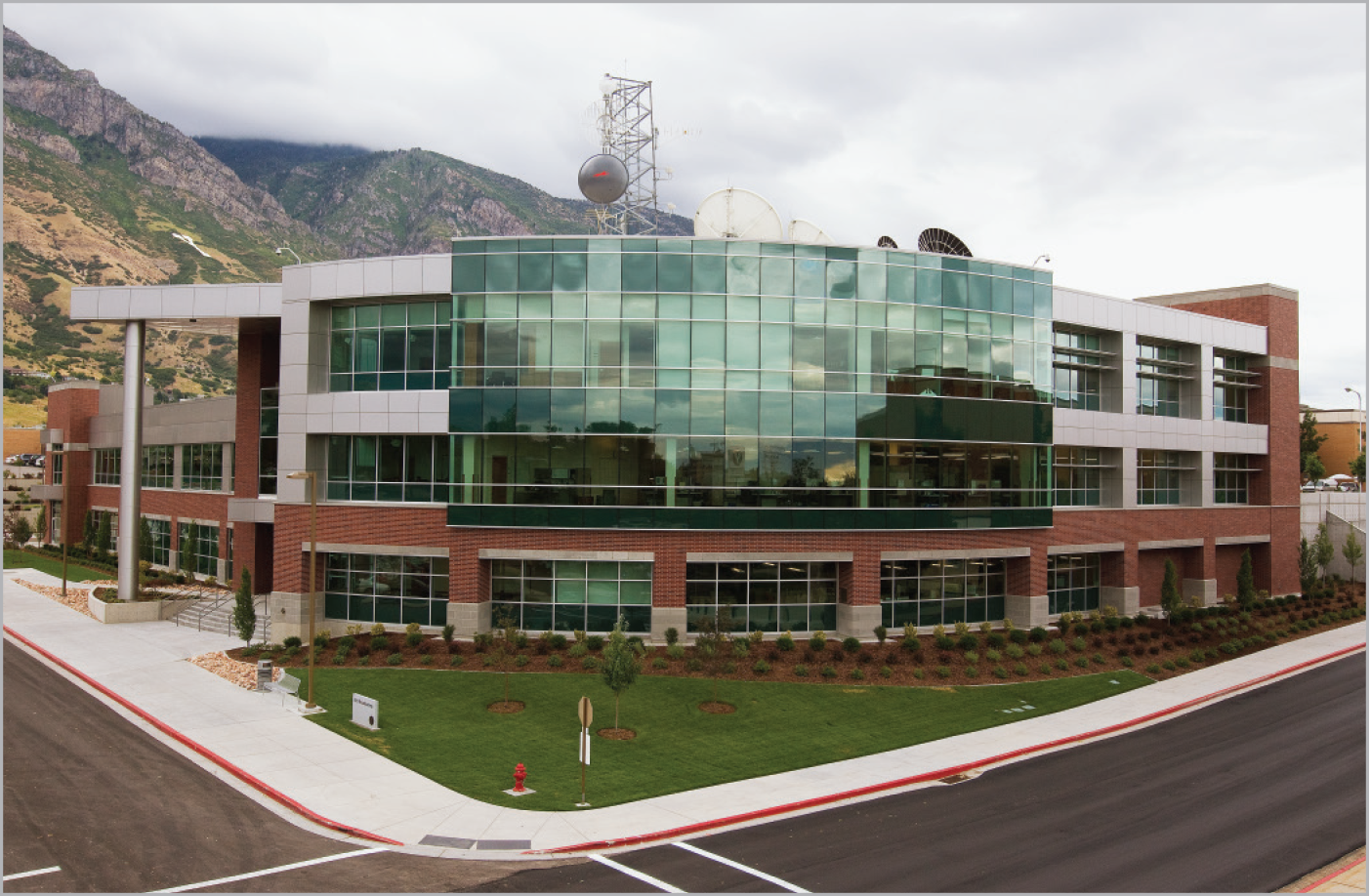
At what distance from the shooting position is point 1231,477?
163 ft

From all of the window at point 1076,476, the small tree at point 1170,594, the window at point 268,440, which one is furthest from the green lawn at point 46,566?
the small tree at point 1170,594

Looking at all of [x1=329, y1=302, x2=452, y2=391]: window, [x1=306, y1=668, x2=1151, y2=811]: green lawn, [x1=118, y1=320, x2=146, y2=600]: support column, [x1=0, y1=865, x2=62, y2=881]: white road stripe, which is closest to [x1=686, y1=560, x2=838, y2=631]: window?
[x1=306, y1=668, x2=1151, y2=811]: green lawn

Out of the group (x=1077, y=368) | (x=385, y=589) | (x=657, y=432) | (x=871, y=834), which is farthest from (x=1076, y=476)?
(x=385, y=589)

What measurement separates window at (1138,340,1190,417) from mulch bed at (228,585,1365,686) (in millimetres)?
13751

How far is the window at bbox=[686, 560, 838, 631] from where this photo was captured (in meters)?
34.2

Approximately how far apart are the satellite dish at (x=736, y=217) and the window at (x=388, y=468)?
1455cm

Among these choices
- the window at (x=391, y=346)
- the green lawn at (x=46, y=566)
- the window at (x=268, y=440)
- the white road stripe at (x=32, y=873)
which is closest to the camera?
the white road stripe at (x=32, y=873)

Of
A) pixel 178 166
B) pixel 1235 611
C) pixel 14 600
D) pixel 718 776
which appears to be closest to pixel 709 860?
pixel 718 776

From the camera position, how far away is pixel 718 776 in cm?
2116

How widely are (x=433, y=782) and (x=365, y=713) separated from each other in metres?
5.19

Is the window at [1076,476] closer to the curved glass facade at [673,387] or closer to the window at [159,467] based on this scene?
the curved glass facade at [673,387]

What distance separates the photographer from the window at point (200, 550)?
47.5 meters

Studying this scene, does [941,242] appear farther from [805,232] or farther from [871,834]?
[871,834]

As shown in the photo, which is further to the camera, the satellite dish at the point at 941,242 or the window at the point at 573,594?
the satellite dish at the point at 941,242
